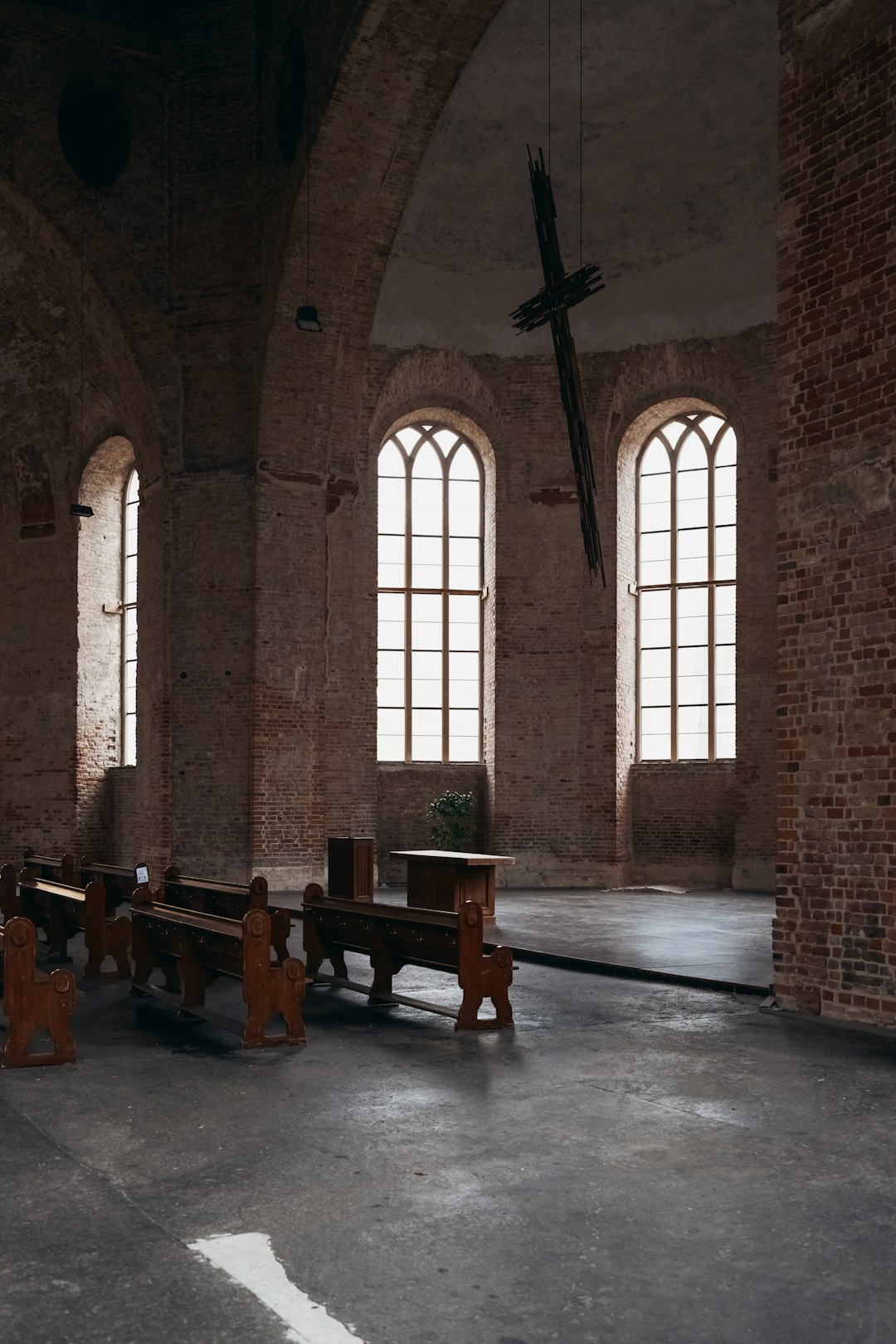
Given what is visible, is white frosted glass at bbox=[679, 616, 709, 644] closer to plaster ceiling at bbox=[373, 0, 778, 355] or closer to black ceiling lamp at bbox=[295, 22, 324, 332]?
plaster ceiling at bbox=[373, 0, 778, 355]

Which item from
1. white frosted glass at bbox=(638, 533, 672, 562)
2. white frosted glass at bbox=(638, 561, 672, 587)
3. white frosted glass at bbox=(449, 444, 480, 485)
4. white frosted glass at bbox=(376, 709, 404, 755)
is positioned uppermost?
white frosted glass at bbox=(449, 444, 480, 485)

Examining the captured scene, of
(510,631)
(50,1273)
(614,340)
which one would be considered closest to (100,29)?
(614,340)

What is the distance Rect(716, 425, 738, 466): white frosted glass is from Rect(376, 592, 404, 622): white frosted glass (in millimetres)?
5931

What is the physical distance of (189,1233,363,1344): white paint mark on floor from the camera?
11.4 ft

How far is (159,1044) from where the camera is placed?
752cm

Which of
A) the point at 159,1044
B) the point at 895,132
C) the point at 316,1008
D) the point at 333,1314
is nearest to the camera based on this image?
the point at 333,1314

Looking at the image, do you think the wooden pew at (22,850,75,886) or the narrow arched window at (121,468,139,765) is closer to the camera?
the wooden pew at (22,850,75,886)

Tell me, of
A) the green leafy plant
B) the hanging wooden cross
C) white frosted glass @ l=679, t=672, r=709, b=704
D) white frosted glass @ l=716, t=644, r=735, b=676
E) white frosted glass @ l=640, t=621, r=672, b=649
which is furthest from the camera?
white frosted glass @ l=640, t=621, r=672, b=649

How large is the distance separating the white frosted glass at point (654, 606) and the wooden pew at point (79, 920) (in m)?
12.1

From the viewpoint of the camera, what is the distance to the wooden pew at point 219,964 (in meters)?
7.39

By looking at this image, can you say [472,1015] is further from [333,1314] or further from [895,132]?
[895,132]

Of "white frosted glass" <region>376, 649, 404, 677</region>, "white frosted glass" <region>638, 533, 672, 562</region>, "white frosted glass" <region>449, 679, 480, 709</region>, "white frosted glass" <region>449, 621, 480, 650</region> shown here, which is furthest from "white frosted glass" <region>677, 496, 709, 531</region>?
"white frosted glass" <region>376, 649, 404, 677</region>

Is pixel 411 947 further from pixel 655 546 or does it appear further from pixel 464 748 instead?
pixel 655 546

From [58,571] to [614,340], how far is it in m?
10.8
